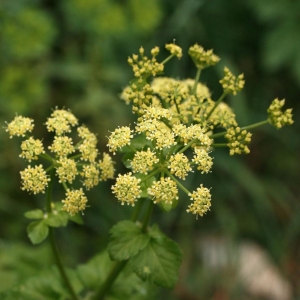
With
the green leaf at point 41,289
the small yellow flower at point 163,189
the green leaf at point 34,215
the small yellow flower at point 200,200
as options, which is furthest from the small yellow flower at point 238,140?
the green leaf at point 41,289

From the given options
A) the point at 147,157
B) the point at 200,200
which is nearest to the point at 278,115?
the point at 200,200

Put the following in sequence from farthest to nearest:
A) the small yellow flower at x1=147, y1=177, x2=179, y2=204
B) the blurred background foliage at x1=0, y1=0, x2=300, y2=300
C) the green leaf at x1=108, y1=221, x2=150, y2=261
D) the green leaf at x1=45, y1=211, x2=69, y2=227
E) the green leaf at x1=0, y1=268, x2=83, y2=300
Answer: the blurred background foliage at x1=0, y1=0, x2=300, y2=300 → the green leaf at x1=0, y1=268, x2=83, y2=300 → the green leaf at x1=45, y1=211, x2=69, y2=227 → the green leaf at x1=108, y1=221, x2=150, y2=261 → the small yellow flower at x1=147, y1=177, x2=179, y2=204

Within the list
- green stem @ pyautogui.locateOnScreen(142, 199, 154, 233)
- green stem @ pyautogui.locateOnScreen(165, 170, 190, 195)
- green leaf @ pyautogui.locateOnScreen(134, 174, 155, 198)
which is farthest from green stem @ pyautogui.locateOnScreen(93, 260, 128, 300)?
green stem @ pyautogui.locateOnScreen(165, 170, 190, 195)

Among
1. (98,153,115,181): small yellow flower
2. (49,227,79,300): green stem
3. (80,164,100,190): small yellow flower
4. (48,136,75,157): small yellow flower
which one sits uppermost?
(98,153,115,181): small yellow flower

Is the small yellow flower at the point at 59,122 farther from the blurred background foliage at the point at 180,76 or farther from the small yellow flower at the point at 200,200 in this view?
the blurred background foliage at the point at 180,76

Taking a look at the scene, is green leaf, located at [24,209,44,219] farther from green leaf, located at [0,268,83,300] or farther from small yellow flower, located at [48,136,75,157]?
green leaf, located at [0,268,83,300]

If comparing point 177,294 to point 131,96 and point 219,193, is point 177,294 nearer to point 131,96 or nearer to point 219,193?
point 219,193

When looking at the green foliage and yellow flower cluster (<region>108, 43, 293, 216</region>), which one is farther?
the green foliage
